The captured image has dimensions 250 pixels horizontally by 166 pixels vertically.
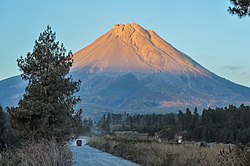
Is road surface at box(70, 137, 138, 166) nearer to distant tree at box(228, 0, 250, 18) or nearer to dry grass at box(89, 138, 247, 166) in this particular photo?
dry grass at box(89, 138, 247, 166)

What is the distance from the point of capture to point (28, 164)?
13766 mm

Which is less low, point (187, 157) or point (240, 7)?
point (240, 7)

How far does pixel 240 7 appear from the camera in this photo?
10.1 metres

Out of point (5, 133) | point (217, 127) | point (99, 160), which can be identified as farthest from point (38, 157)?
point (217, 127)

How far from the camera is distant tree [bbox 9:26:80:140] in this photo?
20.7 meters

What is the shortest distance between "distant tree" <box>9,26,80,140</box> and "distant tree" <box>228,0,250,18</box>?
12.0 metres

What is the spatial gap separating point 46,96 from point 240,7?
12889mm

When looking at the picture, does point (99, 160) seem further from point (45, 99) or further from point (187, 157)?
point (187, 157)

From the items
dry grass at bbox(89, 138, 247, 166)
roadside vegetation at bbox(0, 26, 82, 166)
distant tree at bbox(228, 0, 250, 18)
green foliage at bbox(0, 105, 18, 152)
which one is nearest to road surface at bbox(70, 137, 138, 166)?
dry grass at bbox(89, 138, 247, 166)

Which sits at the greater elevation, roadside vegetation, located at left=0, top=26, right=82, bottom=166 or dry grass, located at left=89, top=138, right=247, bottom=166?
roadside vegetation, located at left=0, top=26, right=82, bottom=166

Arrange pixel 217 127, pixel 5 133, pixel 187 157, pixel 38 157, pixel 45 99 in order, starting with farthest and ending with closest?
pixel 217 127 → pixel 5 133 → pixel 45 99 → pixel 187 157 → pixel 38 157

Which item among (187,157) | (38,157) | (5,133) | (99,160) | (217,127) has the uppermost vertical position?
(217,127)

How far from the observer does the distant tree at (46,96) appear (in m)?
20.7

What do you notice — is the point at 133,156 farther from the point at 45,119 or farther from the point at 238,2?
the point at 238,2
